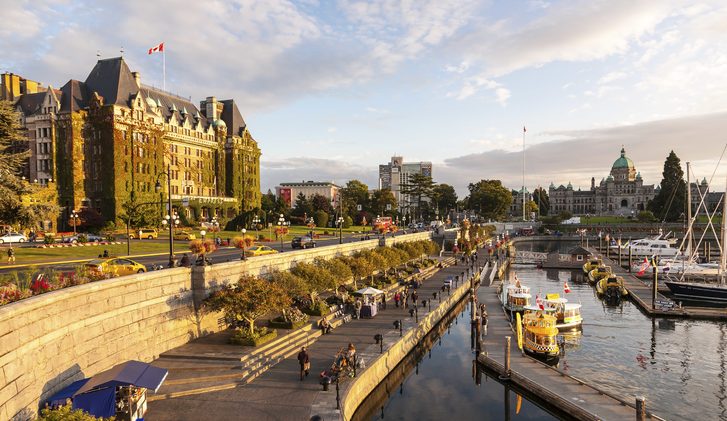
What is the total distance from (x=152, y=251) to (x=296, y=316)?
23287 mm

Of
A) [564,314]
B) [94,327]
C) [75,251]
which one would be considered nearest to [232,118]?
[75,251]

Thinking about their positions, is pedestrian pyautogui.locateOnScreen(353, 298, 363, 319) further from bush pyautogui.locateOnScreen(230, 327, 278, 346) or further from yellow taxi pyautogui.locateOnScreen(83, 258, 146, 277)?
yellow taxi pyautogui.locateOnScreen(83, 258, 146, 277)

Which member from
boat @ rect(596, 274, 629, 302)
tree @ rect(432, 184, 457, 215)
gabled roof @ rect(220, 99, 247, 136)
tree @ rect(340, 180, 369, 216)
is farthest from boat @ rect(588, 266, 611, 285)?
tree @ rect(432, 184, 457, 215)

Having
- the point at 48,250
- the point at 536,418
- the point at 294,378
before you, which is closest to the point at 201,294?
the point at 294,378

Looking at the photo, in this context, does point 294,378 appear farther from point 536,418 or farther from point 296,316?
point 536,418

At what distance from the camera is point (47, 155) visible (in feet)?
242

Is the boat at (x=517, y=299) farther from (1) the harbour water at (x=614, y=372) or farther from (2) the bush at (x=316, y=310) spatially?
(2) the bush at (x=316, y=310)

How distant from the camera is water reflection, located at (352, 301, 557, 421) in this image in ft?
76.6

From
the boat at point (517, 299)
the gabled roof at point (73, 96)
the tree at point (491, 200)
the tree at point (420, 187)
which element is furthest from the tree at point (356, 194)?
the boat at point (517, 299)

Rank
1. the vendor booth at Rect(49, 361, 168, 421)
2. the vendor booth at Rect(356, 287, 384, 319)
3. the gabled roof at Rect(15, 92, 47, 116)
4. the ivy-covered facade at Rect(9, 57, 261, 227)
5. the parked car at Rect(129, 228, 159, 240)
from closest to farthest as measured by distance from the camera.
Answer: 1. the vendor booth at Rect(49, 361, 168, 421)
2. the vendor booth at Rect(356, 287, 384, 319)
3. the parked car at Rect(129, 228, 159, 240)
4. the ivy-covered facade at Rect(9, 57, 261, 227)
5. the gabled roof at Rect(15, 92, 47, 116)

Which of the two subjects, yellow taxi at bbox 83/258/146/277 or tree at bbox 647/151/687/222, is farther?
tree at bbox 647/151/687/222

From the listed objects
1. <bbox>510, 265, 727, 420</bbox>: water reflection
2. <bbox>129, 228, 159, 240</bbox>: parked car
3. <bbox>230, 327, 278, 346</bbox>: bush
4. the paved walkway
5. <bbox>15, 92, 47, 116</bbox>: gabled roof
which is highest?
<bbox>15, 92, 47, 116</bbox>: gabled roof

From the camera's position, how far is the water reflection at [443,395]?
23344 mm

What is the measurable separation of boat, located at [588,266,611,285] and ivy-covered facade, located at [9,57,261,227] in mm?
62029
